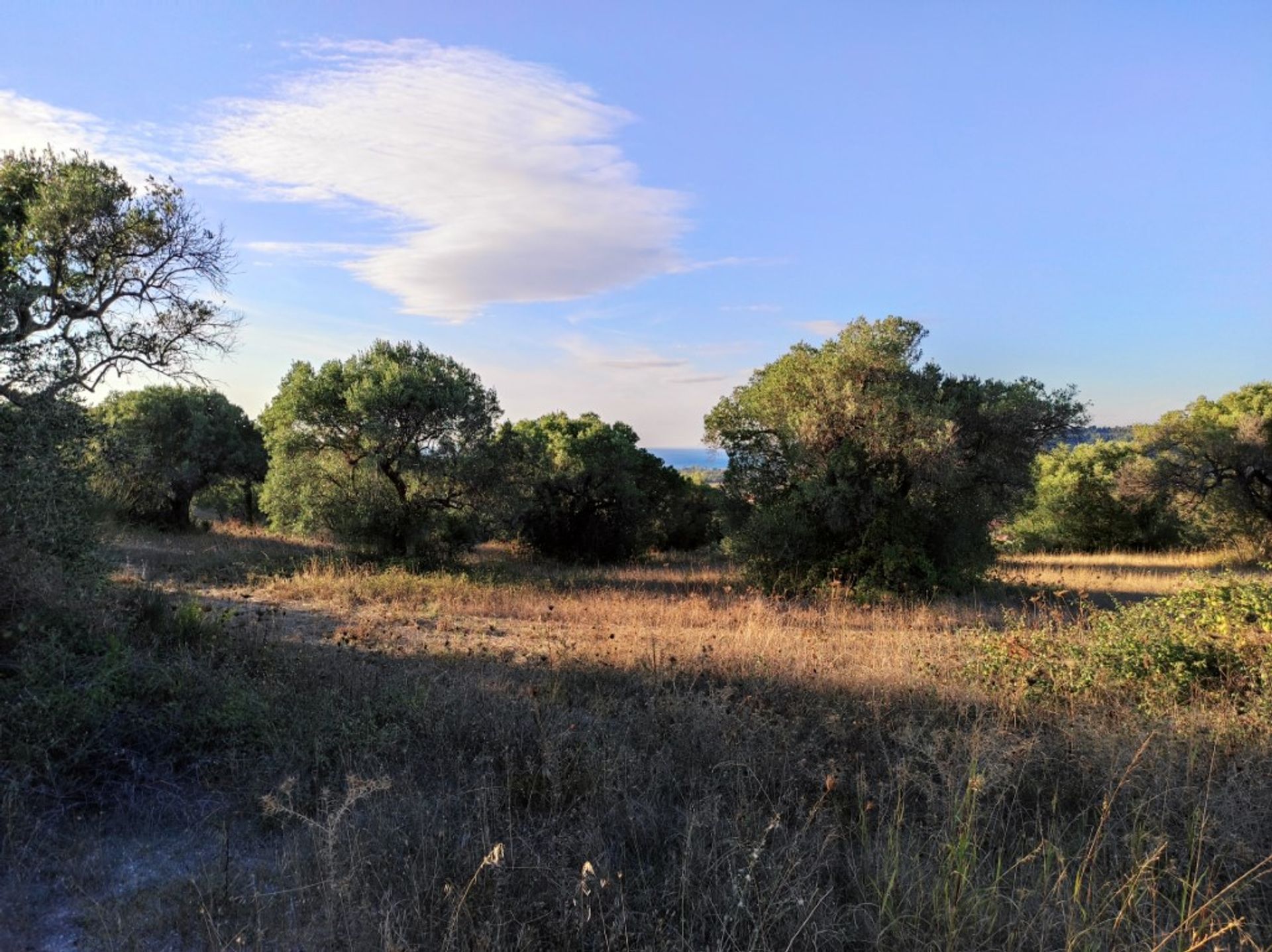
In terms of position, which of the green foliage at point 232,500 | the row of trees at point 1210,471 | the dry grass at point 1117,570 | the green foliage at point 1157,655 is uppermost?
the row of trees at point 1210,471

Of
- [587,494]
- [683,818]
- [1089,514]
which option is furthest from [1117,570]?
[683,818]

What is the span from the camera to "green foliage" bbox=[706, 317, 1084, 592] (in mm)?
15195

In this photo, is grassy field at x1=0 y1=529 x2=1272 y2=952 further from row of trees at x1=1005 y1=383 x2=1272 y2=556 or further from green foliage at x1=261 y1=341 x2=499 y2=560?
row of trees at x1=1005 y1=383 x2=1272 y2=556

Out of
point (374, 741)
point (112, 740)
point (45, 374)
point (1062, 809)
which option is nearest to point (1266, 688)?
point (1062, 809)

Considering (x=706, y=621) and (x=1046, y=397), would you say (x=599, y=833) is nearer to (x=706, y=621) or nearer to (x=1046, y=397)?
(x=706, y=621)

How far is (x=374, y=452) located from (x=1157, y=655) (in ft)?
54.7

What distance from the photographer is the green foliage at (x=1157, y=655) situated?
5.56 meters

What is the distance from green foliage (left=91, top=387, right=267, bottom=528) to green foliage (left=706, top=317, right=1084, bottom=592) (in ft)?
67.0

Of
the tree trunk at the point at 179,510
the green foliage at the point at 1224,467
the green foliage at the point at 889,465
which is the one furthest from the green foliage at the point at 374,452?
the green foliage at the point at 1224,467

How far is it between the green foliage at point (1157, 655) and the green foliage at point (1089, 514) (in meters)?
29.4

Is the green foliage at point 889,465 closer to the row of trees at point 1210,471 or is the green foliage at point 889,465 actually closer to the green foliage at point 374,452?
the green foliage at point 374,452

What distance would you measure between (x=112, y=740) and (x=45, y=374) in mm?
4625

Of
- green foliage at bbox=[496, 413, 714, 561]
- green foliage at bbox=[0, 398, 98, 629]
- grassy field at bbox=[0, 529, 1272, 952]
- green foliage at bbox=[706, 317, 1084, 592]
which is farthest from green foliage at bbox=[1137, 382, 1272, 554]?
green foliage at bbox=[0, 398, 98, 629]

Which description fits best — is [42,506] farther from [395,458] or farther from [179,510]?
[179,510]
